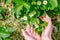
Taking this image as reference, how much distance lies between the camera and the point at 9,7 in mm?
1737

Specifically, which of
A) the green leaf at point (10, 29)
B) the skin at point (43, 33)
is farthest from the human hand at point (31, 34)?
the green leaf at point (10, 29)

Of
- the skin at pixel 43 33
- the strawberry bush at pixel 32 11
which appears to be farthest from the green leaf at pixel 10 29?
the skin at pixel 43 33

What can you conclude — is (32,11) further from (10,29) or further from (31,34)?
(10,29)

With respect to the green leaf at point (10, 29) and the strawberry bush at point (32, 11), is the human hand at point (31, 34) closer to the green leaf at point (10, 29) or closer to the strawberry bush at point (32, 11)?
the strawberry bush at point (32, 11)

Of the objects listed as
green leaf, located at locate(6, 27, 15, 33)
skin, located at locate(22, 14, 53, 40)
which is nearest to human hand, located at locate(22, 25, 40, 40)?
skin, located at locate(22, 14, 53, 40)

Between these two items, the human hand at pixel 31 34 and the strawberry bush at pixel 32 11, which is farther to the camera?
the human hand at pixel 31 34

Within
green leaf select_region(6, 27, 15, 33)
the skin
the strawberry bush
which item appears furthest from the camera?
green leaf select_region(6, 27, 15, 33)

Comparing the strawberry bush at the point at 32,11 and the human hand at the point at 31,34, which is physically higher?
the strawberry bush at the point at 32,11

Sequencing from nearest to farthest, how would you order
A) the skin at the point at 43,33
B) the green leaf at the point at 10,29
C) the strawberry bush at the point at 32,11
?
the strawberry bush at the point at 32,11 < the skin at the point at 43,33 < the green leaf at the point at 10,29

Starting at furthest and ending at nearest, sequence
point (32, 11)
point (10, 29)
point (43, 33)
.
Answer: point (10, 29), point (43, 33), point (32, 11)

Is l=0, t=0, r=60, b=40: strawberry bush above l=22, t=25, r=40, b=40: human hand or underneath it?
above

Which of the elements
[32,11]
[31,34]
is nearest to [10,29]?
[31,34]

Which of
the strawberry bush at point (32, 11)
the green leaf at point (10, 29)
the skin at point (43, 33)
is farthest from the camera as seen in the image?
the green leaf at point (10, 29)

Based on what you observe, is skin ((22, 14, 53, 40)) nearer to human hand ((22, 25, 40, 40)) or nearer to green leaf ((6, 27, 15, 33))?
human hand ((22, 25, 40, 40))
